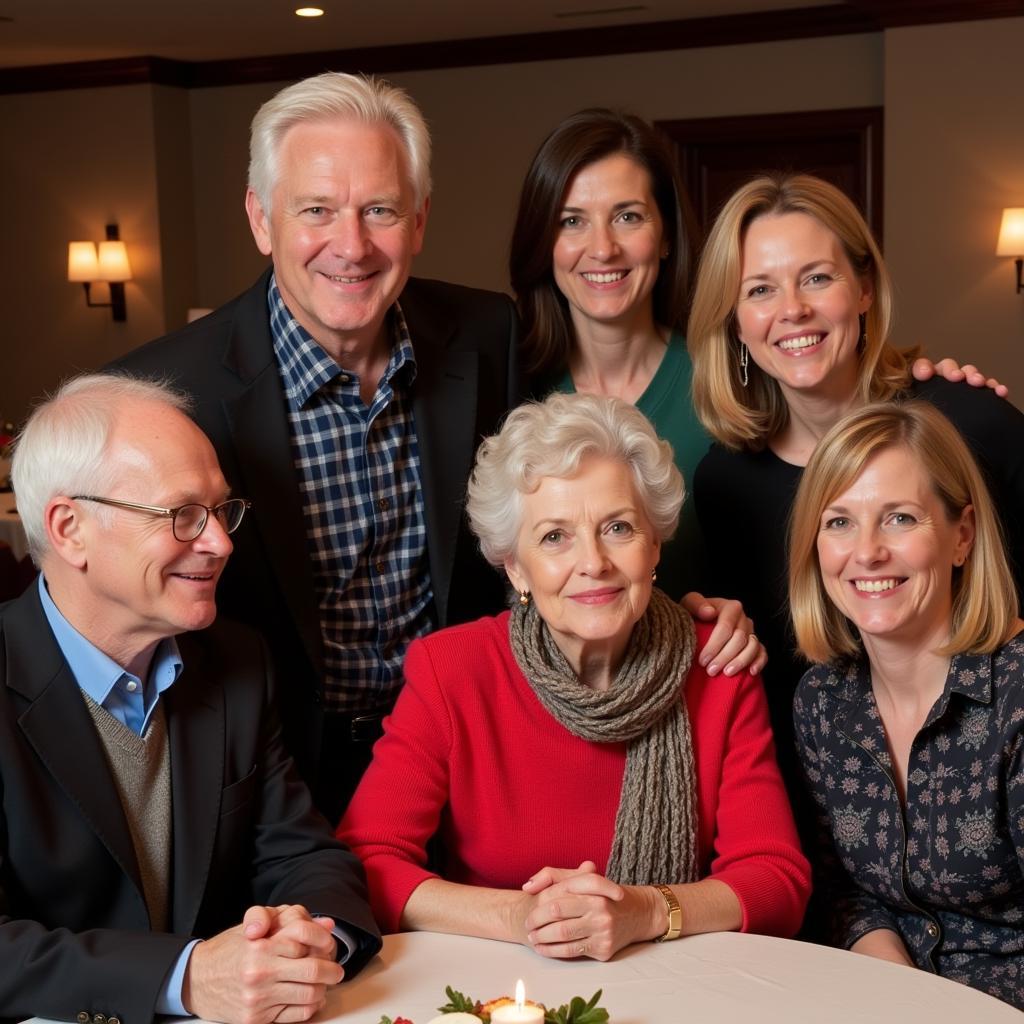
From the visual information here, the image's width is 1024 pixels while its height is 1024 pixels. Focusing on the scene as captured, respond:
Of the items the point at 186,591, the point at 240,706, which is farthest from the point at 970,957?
the point at 186,591

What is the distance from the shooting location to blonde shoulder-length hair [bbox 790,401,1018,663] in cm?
221

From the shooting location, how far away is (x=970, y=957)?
2188 mm

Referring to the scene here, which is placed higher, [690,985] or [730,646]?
[730,646]

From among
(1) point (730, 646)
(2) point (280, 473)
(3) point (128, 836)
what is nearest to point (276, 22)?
(2) point (280, 473)

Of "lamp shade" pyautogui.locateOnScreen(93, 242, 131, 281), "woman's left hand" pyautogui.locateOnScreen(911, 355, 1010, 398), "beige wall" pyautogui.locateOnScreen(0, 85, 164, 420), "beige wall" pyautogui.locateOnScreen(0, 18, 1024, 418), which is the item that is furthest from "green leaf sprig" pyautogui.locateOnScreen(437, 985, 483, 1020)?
"lamp shade" pyautogui.locateOnScreen(93, 242, 131, 281)

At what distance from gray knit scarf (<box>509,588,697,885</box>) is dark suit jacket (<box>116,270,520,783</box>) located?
43cm

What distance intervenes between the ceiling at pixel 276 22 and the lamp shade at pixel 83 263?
4.16 feet

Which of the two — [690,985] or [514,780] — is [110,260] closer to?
[514,780]

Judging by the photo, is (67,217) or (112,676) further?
(67,217)

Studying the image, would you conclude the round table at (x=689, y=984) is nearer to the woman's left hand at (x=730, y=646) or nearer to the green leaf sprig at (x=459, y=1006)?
the green leaf sprig at (x=459, y=1006)

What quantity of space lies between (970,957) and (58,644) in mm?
1506

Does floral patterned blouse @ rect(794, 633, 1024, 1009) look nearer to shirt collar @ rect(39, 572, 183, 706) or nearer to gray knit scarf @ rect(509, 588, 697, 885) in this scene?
gray knit scarf @ rect(509, 588, 697, 885)

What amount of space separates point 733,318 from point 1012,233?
5359 mm

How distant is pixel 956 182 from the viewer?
768 cm
